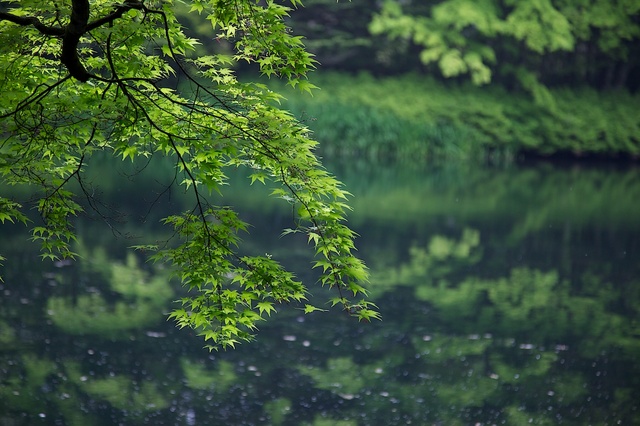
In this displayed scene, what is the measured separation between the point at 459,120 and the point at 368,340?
15.9 metres

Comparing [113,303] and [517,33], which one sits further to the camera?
[517,33]

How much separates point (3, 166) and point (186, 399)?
107 inches

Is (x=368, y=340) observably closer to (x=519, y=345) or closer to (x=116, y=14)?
(x=519, y=345)

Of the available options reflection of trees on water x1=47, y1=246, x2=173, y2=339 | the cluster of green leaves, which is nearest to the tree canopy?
reflection of trees on water x1=47, y1=246, x2=173, y2=339

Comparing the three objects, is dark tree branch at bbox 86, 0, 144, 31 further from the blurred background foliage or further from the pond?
the blurred background foliage

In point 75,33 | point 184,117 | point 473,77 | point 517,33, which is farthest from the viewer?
point 473,77

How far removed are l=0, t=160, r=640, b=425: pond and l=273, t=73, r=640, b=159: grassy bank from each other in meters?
8.55

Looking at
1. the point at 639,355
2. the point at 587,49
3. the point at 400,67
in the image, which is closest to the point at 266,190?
the point at 639,355

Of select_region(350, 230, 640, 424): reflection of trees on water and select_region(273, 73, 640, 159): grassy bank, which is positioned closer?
select_region(350, 230, 640, 424): reflection of trees on water

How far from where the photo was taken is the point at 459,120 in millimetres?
22672

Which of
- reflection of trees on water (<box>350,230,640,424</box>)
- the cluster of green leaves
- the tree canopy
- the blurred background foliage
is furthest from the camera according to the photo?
the cluster of green leaves

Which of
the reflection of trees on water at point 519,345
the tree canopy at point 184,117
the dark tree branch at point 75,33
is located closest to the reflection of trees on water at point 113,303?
the reflection of trees on water at point 519,345

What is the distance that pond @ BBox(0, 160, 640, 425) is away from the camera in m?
5.96

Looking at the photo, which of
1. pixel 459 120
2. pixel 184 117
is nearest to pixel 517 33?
pixel 459 120
